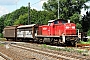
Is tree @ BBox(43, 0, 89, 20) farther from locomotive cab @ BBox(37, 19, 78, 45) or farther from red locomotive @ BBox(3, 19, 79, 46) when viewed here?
locomotive cab @ BBox(37, 19, 78, 45)

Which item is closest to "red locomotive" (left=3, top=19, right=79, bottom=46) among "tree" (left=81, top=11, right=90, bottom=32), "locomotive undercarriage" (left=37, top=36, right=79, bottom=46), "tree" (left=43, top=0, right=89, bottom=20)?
"locomotive undercarriage" (left=37, top=36, right=79, bottom=46)

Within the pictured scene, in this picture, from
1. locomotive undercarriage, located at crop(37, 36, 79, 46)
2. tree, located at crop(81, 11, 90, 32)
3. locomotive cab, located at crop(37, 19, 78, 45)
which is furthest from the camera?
tree, located at crop(81, 11, 90, 32)

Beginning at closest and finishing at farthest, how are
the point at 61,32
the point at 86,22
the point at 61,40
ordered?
the point at 61,40
the point at 61,32
the point at 86,22

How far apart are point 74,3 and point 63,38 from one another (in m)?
43.1

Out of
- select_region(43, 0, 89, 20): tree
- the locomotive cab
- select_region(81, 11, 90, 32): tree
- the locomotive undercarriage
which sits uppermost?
select_region(43, 0, 89, 20): tree

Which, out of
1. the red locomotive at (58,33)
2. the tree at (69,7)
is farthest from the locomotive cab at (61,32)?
the tree at (69,7)

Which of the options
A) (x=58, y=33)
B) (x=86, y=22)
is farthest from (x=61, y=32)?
(x=86, y=22)

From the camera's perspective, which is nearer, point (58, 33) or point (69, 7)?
point (58, 33)

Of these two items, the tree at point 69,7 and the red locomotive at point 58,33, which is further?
the tree at point 69,7

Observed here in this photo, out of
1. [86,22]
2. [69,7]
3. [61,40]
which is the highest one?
[69,7]

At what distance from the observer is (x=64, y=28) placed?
28.7m

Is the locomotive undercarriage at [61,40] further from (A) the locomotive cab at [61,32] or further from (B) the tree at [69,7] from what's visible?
(B) the tree at [69,7]

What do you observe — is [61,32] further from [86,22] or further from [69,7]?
[86,22]

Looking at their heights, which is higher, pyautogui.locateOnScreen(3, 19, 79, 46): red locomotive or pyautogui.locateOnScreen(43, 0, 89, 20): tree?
pyautogui.locateOnScreen(43, 0, 89, 20): tree
